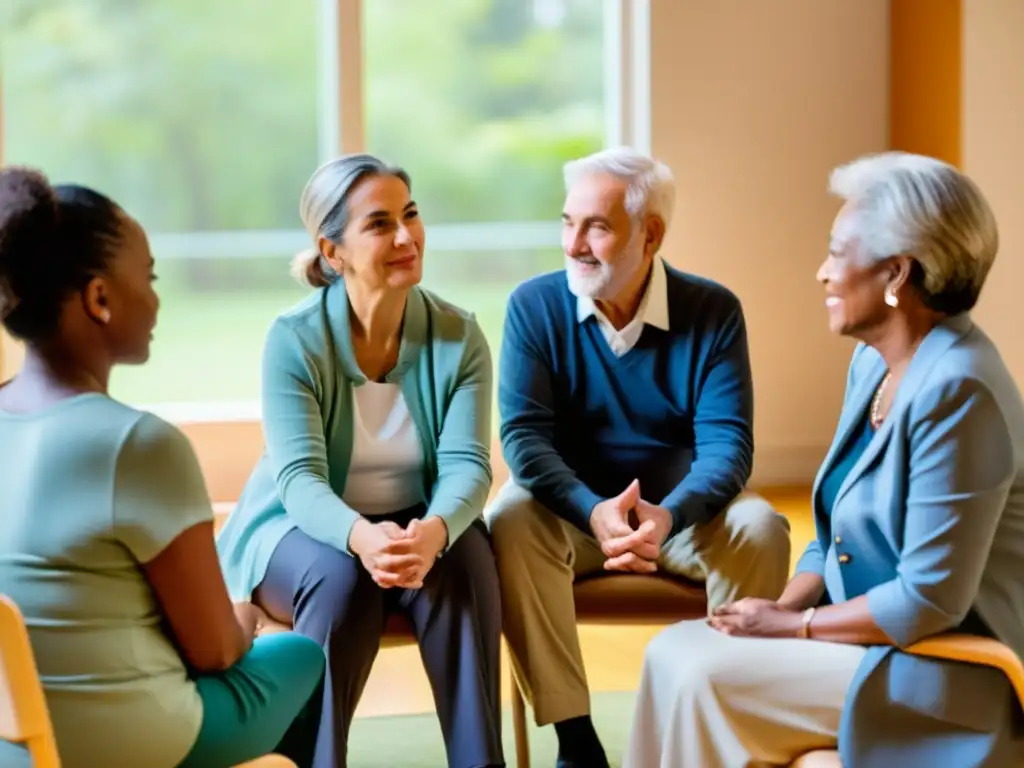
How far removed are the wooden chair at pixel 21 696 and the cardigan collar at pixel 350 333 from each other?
3.73 ft

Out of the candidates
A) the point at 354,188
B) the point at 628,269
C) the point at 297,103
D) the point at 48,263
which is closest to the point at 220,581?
the point at 48,263

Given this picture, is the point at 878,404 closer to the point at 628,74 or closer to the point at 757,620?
the point at 757,620

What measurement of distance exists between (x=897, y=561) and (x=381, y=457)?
41.0 inches

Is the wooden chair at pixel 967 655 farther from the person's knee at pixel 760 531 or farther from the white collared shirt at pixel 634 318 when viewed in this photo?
the white collared shirt at pixel 634 318

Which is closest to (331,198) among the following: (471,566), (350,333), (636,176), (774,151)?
(350,333)

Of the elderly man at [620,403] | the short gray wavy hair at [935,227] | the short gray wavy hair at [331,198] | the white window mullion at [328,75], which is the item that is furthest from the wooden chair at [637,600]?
the white window mullion at [328,75]

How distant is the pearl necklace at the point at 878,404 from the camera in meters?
2.11

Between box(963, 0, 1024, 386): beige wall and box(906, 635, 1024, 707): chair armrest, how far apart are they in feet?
12.4

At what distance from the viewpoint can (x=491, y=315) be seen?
6148 mm

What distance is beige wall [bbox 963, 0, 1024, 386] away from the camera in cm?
530

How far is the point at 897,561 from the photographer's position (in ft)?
6.48

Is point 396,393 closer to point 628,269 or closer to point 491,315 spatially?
point 628,269

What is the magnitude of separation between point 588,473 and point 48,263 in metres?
1.39

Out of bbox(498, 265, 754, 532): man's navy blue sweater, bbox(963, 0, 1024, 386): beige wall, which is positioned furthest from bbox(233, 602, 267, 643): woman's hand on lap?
bbox(963, 0, 1024, 386): beige wall
